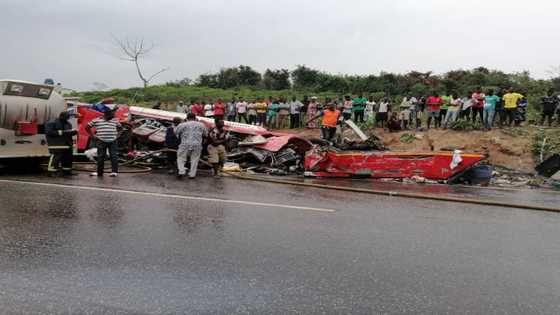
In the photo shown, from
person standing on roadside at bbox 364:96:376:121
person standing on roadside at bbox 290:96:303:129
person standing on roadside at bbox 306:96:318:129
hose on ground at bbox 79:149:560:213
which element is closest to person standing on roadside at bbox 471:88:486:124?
person standing on roadside at bbox 364:96:376:121

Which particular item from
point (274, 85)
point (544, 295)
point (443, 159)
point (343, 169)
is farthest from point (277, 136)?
point (274, 85)

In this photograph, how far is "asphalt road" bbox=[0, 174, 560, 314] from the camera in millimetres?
4172

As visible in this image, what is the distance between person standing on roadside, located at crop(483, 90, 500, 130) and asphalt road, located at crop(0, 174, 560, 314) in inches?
399

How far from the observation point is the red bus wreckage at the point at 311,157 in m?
12.9

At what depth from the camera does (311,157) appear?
13.5m

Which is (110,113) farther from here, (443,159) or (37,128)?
(443,159)

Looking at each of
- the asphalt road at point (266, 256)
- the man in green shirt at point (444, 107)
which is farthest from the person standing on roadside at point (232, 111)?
the asphalt road at point (266, 256)

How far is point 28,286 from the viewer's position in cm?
434

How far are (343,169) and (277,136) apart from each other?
2.88m

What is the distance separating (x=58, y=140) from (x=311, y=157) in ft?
20.7

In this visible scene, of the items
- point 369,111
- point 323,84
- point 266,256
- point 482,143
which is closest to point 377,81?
point 323,84

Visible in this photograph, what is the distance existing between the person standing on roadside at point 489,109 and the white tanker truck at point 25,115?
46.4 feet

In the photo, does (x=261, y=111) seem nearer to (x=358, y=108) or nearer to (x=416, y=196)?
(x=358, y=108)

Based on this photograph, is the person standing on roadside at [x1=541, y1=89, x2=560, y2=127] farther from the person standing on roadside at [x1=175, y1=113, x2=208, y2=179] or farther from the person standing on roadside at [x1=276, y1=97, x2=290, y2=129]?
the person standing on roadside at [x1=175, y1=113, x2=208, y2=179]
